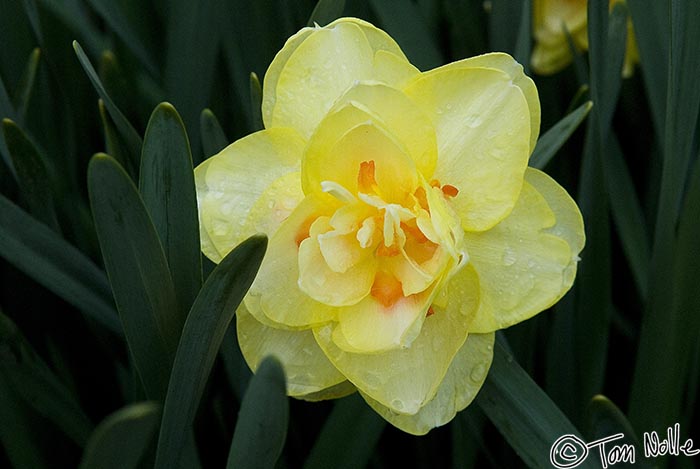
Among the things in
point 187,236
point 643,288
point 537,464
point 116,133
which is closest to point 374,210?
point 187,236

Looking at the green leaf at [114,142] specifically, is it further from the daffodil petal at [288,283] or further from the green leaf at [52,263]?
the daffodil petal at [288,283]

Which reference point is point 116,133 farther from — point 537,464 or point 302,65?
point 537,464

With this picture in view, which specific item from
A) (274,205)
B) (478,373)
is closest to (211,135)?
(274,205)

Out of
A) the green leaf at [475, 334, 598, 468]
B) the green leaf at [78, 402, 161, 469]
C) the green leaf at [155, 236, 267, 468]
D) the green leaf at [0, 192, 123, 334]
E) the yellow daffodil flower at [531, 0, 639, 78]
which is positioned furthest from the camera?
the yellow daffodil flower at [531, 0, 639, 78]

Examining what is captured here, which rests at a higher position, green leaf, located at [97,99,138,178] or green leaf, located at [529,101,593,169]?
green leaf, located at [97,99,138,178]

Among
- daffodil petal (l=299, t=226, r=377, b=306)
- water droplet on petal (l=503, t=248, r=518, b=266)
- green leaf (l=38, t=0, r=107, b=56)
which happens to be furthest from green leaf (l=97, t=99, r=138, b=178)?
water droplet on petal (l=503, t=248, r=518, b=266)

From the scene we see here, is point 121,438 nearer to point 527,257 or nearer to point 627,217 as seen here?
point 527,257

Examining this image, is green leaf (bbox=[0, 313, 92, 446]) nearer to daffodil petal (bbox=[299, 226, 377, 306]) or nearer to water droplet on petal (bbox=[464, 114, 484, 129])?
daffodil petal (bbox=[299, 226, 377, 306])
